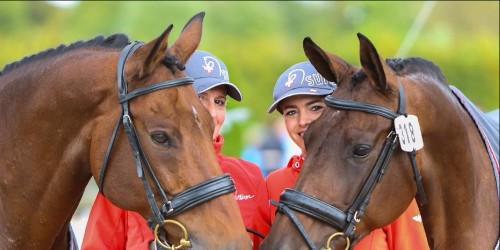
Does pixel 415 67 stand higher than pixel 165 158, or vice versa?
pixel 415 67

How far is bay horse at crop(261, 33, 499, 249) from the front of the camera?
12.8 feet

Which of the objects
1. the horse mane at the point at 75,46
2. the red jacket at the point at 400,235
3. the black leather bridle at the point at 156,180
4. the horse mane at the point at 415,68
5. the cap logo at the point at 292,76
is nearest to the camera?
the black leather bridle at the point at 156,180

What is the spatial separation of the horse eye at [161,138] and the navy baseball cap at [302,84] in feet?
3.69

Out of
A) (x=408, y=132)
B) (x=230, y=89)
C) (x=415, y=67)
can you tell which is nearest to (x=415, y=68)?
(x=415, y=67)

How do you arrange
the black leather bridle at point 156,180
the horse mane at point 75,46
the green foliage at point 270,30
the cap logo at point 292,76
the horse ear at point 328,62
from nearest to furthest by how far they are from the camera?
the black leather bridle at point 156,180
the horse mane at point 75,46
the horse ear at point 328,62
the cap logo at point 292,76
the green foliage at point 270,30

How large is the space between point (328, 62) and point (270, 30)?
30.1 feet

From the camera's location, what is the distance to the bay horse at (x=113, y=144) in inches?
142

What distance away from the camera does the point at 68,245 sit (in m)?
4.23

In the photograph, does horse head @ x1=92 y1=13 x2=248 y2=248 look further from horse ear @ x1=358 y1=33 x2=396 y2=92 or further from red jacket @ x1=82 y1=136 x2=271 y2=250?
horse ear @ x1=358 y1=33 x2=396 y2=92

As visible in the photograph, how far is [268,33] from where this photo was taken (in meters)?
13.4

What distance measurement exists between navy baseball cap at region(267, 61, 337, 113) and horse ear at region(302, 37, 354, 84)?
0.31 m

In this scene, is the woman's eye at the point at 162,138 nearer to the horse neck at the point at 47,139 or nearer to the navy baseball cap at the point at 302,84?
the horse neck at the point at 47,139

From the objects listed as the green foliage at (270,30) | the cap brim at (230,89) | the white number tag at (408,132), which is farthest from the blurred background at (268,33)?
the white number tag at (408,132)

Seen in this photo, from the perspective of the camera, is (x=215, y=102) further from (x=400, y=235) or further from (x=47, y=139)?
(x=400, y=235)
